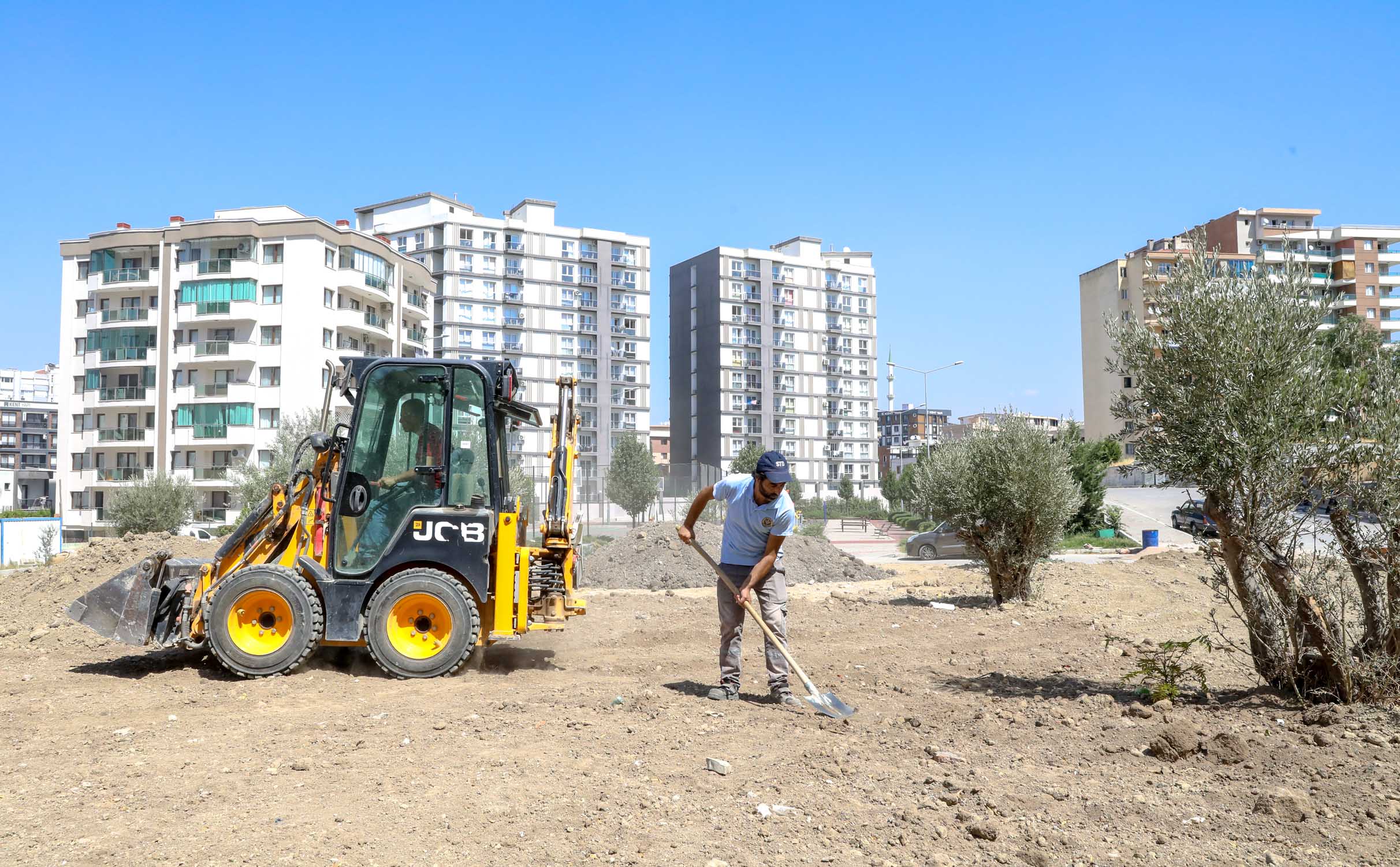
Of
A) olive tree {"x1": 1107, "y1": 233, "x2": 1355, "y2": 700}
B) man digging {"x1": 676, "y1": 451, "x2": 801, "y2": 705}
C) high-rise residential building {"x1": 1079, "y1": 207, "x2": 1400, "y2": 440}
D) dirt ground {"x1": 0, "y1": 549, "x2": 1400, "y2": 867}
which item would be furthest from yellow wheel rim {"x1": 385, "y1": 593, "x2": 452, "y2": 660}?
high-rise residential building {"x1": 1079, "y1": 207, "x2": 1400, "y2": 440}

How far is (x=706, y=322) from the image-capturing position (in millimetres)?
94938

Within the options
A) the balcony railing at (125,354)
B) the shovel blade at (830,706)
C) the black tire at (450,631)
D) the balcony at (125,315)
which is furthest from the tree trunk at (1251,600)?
the balcony at (125,315)

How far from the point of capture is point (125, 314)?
187 feet

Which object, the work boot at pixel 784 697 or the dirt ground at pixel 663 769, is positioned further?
the work boot at pixel 784 697

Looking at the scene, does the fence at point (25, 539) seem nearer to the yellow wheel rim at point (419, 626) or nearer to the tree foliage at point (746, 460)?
the yellow wheel rim at point (419, 626)

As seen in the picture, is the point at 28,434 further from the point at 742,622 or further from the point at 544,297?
the point at 742,622

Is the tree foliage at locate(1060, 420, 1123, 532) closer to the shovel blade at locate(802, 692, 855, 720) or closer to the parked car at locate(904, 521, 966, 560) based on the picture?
the parked car at locate(904, 521, 966, 560)

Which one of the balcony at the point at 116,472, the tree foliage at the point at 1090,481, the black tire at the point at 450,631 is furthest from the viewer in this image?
the balcony at the point at 116,472

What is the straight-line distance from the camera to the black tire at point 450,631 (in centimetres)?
828

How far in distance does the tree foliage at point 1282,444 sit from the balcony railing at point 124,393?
202ft

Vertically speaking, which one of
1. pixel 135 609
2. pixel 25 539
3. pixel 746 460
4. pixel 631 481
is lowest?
pixel 25 539

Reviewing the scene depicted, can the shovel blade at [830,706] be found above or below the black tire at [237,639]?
below

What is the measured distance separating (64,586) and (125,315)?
49420mm

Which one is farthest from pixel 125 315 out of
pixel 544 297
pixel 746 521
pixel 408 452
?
pixel 746 521
